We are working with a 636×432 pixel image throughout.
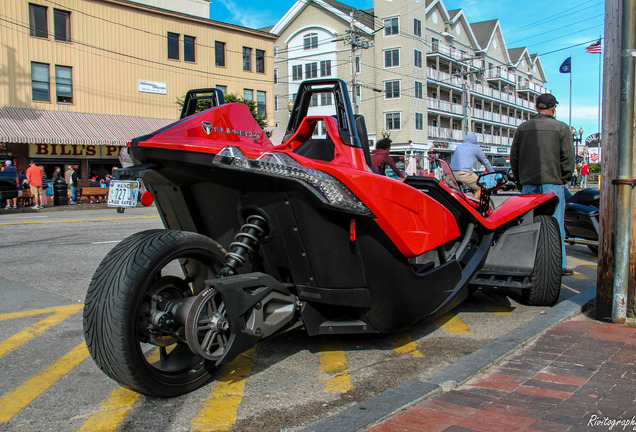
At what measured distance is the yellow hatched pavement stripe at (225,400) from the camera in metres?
2.49

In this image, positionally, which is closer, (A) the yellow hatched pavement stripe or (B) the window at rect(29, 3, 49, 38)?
(A) the yellow hatched pavement stripe

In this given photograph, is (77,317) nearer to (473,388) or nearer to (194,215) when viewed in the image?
(194,215)

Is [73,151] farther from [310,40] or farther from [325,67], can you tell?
[310,40]

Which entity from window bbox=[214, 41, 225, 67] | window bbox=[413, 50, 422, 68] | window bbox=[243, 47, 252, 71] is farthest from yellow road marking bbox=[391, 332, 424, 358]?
window bbox=[413, 50, 422, 68]

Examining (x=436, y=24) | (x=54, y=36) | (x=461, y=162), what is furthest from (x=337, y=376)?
(x=436, y=24)

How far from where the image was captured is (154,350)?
137 inches

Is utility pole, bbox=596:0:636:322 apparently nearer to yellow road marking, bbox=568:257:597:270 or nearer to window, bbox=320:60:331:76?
yellow road marking, bbox=568:257:597:270

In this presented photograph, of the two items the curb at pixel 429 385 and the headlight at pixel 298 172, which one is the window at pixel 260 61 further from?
the headlight at pixel 298 172

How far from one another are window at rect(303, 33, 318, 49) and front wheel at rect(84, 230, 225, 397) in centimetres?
4806

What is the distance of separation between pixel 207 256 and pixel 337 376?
103cm

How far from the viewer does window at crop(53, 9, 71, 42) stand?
24.8m

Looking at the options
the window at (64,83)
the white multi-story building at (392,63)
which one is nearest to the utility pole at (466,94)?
the white multi-story building at (392,63)

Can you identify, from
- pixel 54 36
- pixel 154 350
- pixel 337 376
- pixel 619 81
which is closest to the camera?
pixel 337 376

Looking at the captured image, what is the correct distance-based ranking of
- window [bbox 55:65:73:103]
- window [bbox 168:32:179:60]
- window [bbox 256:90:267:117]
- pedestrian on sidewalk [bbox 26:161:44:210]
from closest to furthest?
1. pedestrian on sidewalk [bbox 26:161:44:210]
2. window [bbox 55:65:73:103]
3. window [bbox 168:32:179:60]
4. window [bbox 256:90:267:117]
